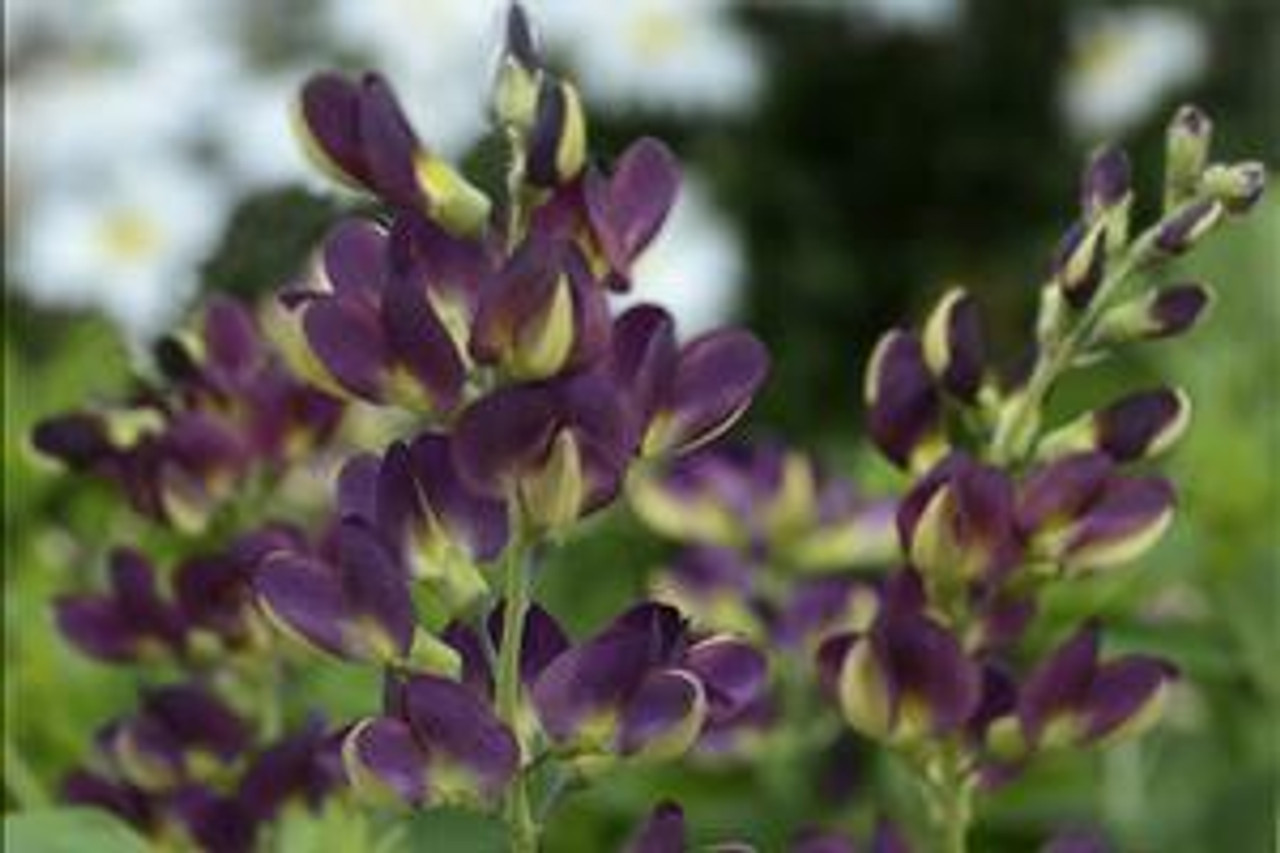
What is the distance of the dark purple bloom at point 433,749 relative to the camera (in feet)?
3.01

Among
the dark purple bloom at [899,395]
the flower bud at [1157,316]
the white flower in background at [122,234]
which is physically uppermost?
the white flower in background at [122,234]

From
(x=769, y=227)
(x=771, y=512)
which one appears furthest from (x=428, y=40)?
(x=771, y=512)

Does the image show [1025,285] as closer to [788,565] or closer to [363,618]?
[788,565]

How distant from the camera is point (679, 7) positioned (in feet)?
14.3

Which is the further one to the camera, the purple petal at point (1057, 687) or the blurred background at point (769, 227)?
the blurred background at point (769, 227)

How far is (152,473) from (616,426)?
337mm

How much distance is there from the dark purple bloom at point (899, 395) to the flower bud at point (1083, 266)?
6 cm

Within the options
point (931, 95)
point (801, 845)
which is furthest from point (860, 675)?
point (931, 95)

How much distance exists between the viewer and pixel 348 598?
37.5 inches

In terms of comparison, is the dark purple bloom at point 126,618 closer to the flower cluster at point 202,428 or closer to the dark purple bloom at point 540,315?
the flower cluster at point 202,428

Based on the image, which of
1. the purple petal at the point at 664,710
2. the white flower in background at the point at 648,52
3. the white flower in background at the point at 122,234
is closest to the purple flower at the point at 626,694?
the purple petal at the point at 664,710

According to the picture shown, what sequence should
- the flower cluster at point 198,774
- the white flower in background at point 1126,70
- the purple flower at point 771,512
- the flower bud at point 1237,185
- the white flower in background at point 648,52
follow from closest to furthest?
the flower bud at point 1237,185 → the flower cluster at point 198,774 → the purple flower at point 771,512 → the white flower in background at point 648,52 → the white flower in background at point 1126,70

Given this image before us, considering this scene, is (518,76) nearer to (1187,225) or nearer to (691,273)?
(1187,225)

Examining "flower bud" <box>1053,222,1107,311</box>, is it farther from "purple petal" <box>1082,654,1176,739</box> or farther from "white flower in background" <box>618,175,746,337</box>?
"white flower in background" <box>618,175,746,337</box>
